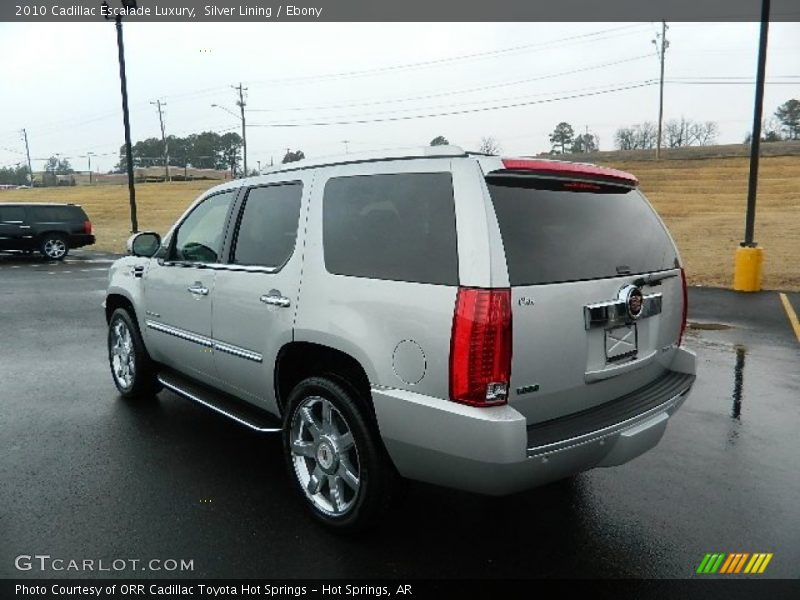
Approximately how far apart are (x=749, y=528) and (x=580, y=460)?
1234 mm

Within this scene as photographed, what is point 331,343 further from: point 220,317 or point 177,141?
point 177,141

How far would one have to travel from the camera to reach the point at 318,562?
302cm

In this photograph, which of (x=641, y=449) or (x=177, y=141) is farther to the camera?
(x=177, y=141)

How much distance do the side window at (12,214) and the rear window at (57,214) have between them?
360mm

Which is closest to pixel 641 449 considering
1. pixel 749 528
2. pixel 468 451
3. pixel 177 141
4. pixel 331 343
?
pixel 749 528

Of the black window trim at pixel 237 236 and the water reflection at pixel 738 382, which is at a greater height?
the black window trim at pixel 237 236

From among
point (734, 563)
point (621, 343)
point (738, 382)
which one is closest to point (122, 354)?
point (621, 343)

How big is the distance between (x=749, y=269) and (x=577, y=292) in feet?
35.6

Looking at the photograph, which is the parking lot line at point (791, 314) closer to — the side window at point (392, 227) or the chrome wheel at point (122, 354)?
the side window at point (392, 227)

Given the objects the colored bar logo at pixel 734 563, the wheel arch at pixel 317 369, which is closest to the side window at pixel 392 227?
the wheel arch at pixel 317 369

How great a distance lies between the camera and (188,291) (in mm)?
4430

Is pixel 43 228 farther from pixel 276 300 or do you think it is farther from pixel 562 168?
pixel 562 168

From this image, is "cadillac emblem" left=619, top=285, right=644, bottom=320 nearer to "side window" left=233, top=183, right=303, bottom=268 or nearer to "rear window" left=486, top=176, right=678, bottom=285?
"rear window" left=486, top=176, right=678, bottom=285

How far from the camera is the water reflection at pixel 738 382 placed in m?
5.29
